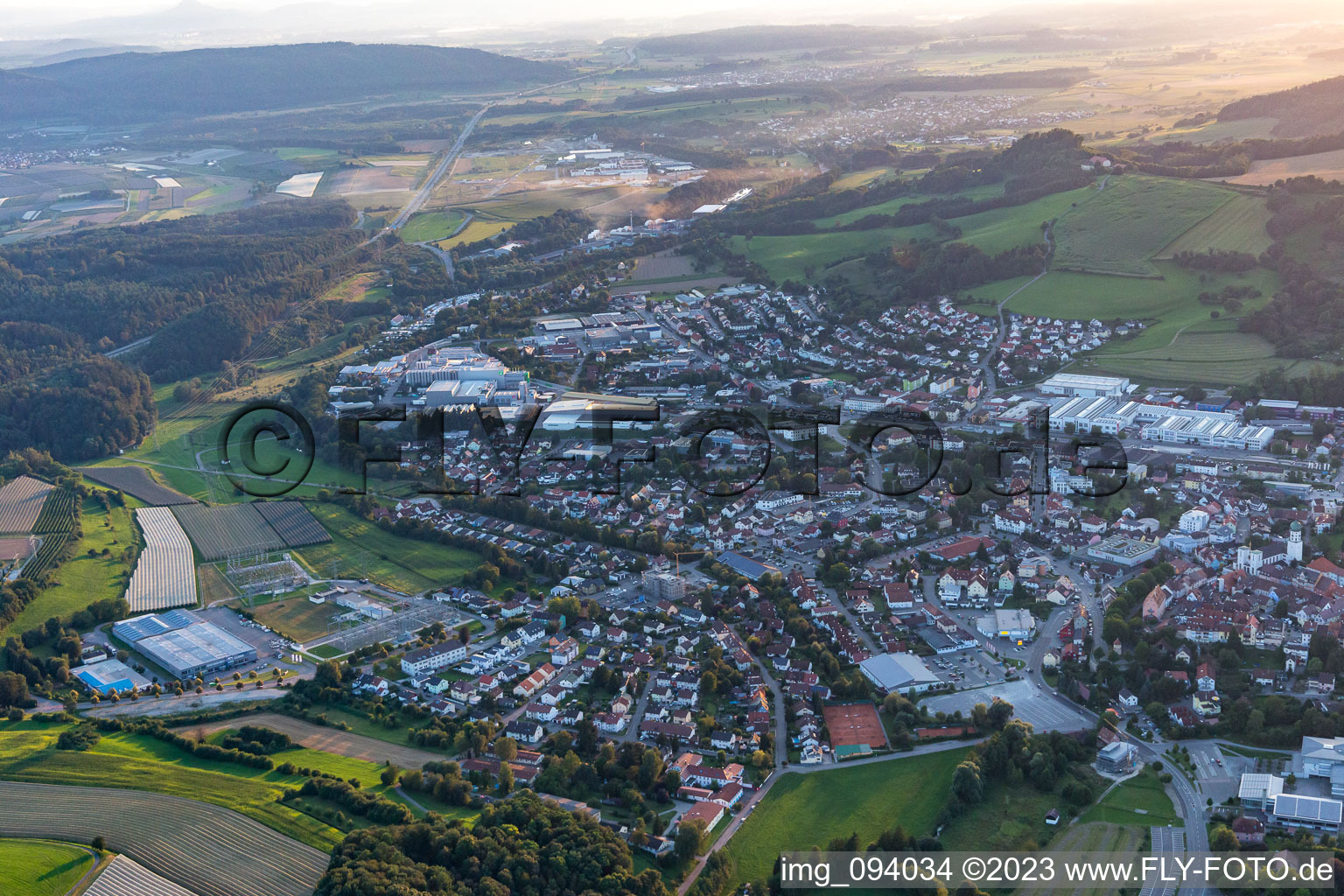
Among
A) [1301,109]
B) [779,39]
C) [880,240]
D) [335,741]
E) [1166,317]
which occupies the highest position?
[779,39]

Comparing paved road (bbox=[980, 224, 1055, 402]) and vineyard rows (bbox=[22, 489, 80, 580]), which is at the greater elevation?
paved road (bbox=[980, 224, 1055, 402])

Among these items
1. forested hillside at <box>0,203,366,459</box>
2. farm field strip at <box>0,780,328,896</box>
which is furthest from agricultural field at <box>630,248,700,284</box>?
farm field strip at <box>0,780,328,896</box>

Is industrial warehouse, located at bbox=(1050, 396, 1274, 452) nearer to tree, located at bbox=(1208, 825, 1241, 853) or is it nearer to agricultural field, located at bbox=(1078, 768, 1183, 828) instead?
agricultural field, located at bbox=(1078, 768, 1183, 828)

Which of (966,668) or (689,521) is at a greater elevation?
(689,521)

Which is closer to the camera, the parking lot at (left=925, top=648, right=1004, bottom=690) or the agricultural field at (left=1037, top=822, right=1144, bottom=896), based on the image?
the agricultural field at (left=1037, top=822, right=1144, bottom=896)

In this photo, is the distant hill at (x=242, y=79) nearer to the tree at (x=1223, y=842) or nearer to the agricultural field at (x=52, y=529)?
the agricultural field at (x=52, y=529)

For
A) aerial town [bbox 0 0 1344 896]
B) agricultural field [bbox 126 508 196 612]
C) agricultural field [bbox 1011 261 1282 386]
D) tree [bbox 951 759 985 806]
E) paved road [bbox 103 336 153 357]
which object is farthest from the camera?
paved road [bbox 103 336 153 357]

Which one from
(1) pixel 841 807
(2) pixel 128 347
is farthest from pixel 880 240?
(1) pixel 841 807

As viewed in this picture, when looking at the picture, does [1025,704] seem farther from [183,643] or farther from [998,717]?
[183,643]
